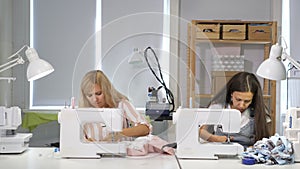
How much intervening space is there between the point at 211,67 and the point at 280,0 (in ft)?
3.11

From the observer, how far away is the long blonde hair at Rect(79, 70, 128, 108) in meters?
1.98

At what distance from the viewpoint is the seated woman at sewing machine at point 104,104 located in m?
1.85

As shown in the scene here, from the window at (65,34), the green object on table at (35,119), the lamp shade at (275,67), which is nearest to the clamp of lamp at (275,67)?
the lamp shade at (275,67)

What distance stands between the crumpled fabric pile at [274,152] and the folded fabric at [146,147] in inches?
15.0

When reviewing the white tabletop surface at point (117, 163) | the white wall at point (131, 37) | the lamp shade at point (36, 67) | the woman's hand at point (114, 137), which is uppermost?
the white wall at point (131, 37)

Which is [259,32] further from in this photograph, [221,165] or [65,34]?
[221,165]

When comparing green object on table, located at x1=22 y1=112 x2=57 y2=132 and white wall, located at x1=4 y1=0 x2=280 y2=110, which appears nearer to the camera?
green object on table, located at x1=22 y1=112 x2=57 y2=132

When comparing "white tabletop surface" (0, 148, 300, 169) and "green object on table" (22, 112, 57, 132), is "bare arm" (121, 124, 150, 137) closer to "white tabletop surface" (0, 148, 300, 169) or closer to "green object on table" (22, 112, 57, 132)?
"white tabletop surface" (0, 148, 300, 169)

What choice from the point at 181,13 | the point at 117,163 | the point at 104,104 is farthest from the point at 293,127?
the point at 181,13

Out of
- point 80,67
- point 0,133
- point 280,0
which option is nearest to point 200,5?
point 280,0

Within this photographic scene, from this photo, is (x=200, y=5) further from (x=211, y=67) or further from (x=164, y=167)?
(x=164, y=167)

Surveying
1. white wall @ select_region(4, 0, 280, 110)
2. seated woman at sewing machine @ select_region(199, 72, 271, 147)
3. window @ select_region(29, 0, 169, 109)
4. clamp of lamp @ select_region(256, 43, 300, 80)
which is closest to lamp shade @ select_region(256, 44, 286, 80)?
clamp of lamp @ select_region(256, 43, 300, 80)

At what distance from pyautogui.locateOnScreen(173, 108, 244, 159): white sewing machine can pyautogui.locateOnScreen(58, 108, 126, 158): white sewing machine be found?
276 mm

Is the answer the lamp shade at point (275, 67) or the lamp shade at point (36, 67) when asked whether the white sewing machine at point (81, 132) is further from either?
the lamp shade at point (275, 67)
